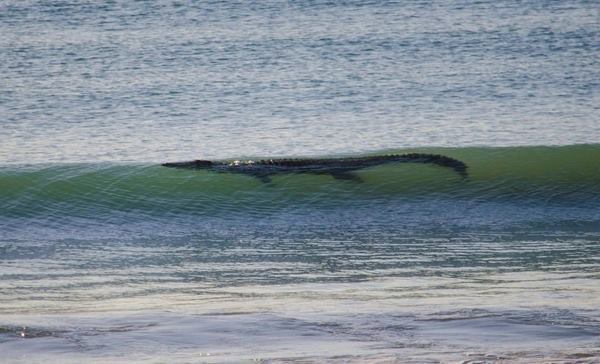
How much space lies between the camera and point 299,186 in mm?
13234

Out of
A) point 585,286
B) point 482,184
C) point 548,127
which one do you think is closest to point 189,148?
point 482,184

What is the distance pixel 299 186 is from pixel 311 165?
34 cm

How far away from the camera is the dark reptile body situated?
13.3m

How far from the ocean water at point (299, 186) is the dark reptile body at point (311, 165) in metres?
0.12

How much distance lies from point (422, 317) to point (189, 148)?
788 centimetres

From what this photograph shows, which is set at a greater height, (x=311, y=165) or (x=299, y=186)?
(x=311, y=165)

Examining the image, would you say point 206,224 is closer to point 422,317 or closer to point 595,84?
point 422,317

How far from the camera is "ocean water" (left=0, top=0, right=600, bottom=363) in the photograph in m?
7.15

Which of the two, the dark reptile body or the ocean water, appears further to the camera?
the dark reptile body

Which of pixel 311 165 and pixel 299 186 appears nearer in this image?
pixel 299 186

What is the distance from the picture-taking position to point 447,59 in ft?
63.3

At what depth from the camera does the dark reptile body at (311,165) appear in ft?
43.8

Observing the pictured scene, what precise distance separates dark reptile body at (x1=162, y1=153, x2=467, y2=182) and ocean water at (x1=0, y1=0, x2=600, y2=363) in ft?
0.38

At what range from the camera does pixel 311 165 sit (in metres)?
13.4
